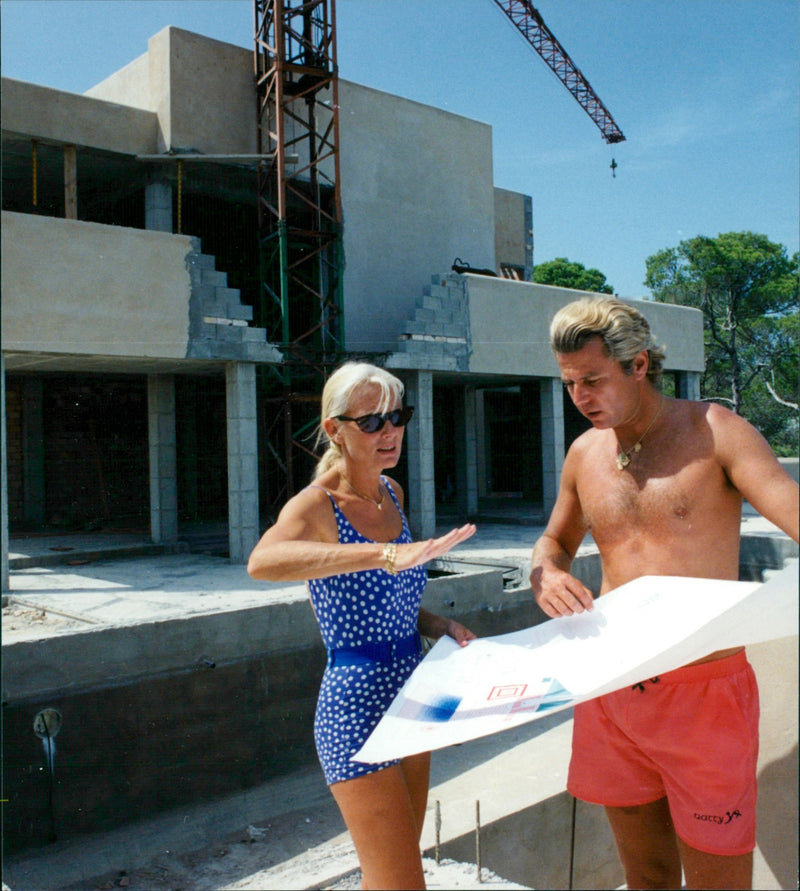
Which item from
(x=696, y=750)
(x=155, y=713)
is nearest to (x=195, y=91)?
(x=155, y=713)

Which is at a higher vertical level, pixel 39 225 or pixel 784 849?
pixel 39 225

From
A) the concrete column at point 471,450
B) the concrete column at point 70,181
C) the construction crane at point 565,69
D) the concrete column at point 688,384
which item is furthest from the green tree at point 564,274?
the concrete column at point 70,181

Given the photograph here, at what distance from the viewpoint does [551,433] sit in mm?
16812

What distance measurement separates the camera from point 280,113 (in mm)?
12875

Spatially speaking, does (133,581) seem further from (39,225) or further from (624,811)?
(624,811)

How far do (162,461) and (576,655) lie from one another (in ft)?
42.1

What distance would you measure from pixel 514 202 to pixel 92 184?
8979mm

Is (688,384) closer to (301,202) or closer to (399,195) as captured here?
(399,195)

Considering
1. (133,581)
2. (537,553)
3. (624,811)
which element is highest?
(537,553)

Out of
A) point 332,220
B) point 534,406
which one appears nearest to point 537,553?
point 332,220

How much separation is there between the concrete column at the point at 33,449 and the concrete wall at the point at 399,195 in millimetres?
7227

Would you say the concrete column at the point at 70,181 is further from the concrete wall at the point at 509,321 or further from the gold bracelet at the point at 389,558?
the gold bracelet at the point at 389,558

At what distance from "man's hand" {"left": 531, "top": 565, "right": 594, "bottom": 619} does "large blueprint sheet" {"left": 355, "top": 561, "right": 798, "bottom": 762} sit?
56mm

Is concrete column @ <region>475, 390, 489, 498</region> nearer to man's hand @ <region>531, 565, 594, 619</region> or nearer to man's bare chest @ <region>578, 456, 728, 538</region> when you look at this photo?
man's bare chest @ <region>578, 456, 728, 538</region>
